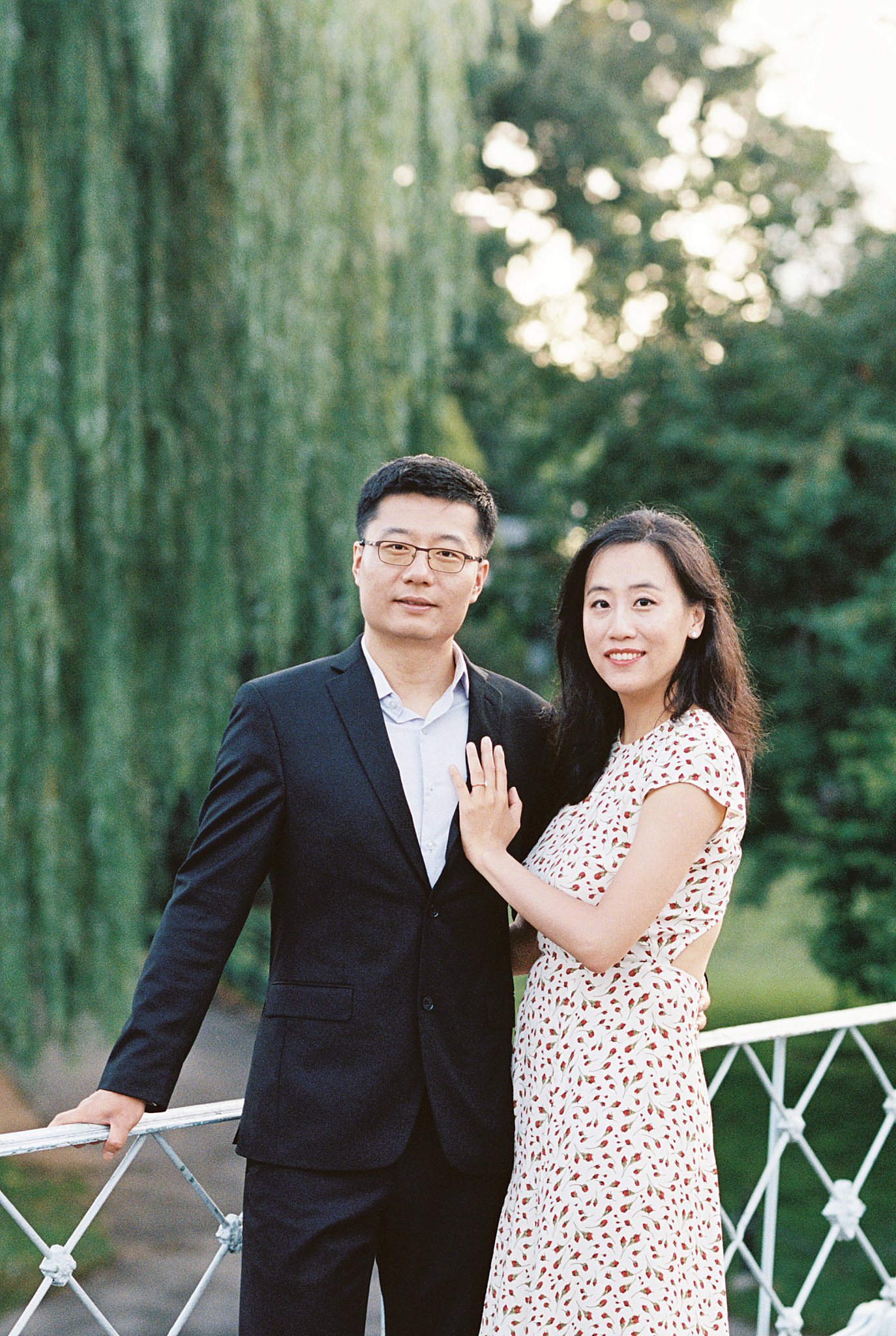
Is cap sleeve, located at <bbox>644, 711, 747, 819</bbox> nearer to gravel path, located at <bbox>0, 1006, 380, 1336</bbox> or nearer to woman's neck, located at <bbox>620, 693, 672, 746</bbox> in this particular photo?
woman's neck, located at <bbox>620, 693, 672, 746</bbox>

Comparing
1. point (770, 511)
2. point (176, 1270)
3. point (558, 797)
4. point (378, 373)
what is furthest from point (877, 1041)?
point (558, 797)

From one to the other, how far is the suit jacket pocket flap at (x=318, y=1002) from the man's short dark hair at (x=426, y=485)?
660 millimetres

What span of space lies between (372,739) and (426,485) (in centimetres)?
38

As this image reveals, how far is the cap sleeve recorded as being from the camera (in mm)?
1826

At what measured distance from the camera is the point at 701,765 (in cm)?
183

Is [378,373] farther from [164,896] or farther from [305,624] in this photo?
[164,896]

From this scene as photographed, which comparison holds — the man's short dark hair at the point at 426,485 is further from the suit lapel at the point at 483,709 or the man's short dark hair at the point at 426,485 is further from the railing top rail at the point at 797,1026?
the railing top rail at the point at 797,1026

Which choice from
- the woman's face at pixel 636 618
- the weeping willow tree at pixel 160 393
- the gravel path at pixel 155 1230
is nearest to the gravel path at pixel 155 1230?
the gravel path at pixel 155 1230

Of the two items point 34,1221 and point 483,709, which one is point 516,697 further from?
point 34,1221

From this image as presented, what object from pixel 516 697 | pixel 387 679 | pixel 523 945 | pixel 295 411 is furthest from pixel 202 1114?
pixel 295 411

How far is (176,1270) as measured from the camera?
6.11 m

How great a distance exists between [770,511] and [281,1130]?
583 centimetres

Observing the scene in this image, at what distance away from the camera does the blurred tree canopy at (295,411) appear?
191 inches

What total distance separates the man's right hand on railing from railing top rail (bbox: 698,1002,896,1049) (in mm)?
905
